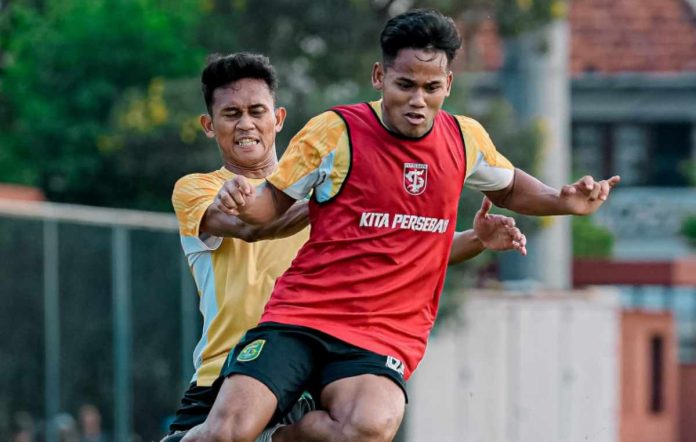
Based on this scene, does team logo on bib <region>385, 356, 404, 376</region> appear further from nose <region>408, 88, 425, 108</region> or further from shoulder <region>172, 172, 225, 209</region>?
shoulder <region>172, 172, 225, 209</region>

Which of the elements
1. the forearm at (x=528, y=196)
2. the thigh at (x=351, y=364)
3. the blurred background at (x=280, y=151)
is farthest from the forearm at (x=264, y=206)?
the blurred background at (x=280, y=151)

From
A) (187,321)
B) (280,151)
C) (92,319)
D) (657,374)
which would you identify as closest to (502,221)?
(92,319)

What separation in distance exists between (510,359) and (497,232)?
A: 16.2m

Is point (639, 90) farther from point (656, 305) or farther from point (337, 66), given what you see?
point (337, 66)

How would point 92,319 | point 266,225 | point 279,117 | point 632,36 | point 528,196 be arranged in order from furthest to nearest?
point 632,36 → point 92,319 → point 279,117 → point 528,196 → point 266,225

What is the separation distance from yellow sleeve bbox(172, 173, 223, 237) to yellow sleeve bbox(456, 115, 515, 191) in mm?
1062

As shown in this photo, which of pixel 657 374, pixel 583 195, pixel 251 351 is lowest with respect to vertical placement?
pixel 657 374

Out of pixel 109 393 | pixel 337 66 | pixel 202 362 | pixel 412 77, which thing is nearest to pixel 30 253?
pixel 109 393

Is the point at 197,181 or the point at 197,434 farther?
the point at 197,181

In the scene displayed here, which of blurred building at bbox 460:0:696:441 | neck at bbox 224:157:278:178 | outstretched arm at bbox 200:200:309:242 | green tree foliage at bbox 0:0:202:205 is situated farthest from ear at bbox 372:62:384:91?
blurred building at bbox 460:0:696:441

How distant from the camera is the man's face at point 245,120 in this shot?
7355 millimetres

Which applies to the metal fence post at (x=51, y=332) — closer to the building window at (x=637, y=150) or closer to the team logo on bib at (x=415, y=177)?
the team logo on bib at (x=415, y=177)

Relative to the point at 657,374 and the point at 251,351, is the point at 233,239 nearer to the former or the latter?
the point at 251,351

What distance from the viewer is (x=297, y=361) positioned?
663cm
